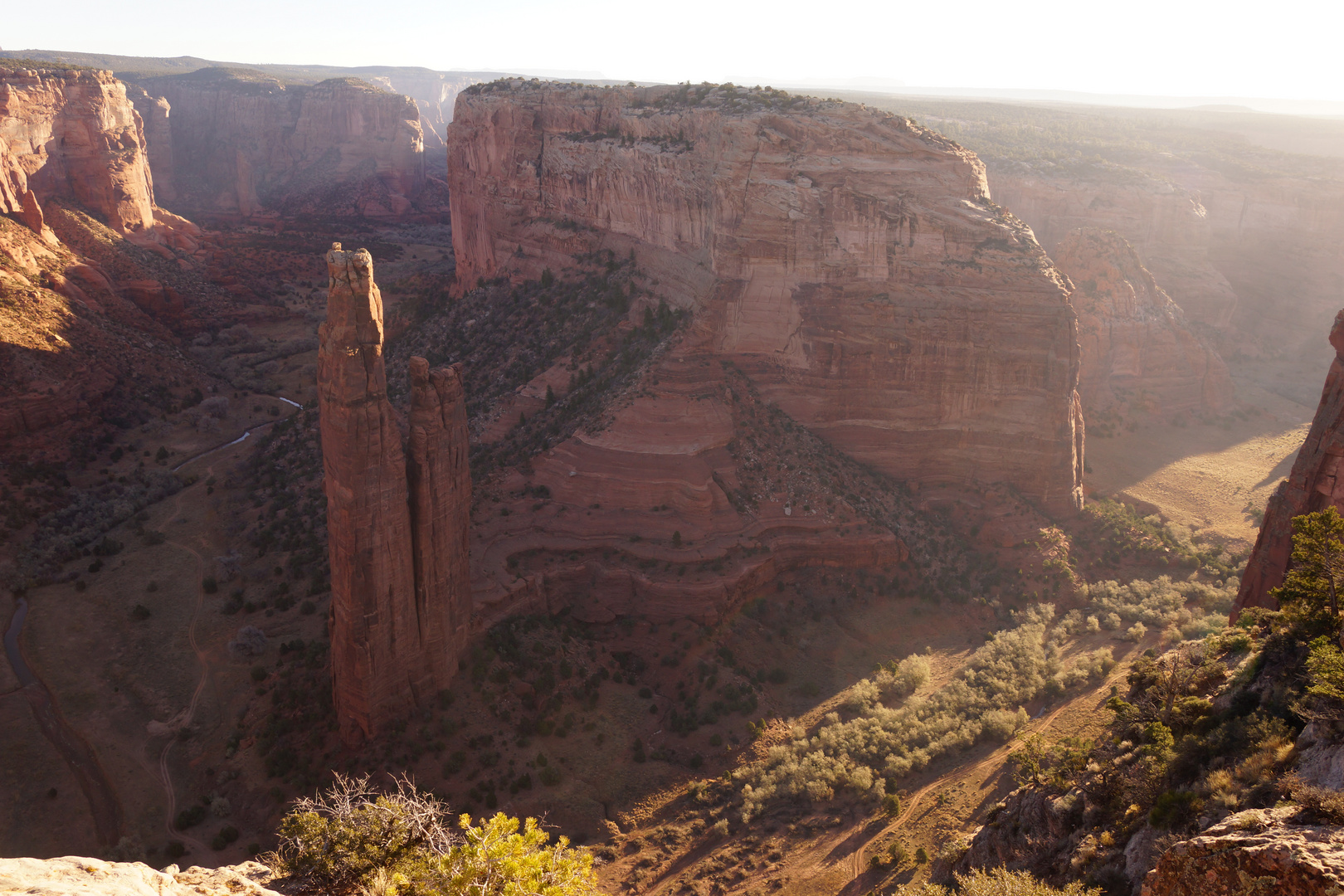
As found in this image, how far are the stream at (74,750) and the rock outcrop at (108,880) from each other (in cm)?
1593

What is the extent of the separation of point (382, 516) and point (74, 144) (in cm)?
7827

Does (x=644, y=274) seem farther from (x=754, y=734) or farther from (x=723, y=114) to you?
(x=754, y=734)

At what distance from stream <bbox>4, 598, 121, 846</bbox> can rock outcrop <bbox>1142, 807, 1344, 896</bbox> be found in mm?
29895

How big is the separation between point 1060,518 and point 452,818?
3507cm

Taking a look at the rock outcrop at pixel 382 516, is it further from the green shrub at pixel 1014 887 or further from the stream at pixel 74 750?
the green shrub at pixel 1014 887

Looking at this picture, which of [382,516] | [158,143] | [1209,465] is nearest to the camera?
[382,516]

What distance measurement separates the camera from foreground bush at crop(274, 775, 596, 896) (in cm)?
1456

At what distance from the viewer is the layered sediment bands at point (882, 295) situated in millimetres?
42219

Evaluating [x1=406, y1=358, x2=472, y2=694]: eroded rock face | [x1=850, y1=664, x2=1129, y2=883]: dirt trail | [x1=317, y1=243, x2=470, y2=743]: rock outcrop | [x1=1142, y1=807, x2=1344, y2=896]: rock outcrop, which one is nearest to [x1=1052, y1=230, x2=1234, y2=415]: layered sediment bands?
[x1=850, y1=664, x2=1129, y2=883]: dirt trail

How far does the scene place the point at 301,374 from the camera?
6981 centimetres

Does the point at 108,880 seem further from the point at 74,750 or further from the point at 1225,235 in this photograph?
the point at 1225,235

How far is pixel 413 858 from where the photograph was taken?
641 inches

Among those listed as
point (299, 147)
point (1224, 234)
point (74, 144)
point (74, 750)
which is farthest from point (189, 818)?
point (299, 147)

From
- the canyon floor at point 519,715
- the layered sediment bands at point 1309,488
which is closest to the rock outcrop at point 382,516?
the canyon floor at point 519,715
